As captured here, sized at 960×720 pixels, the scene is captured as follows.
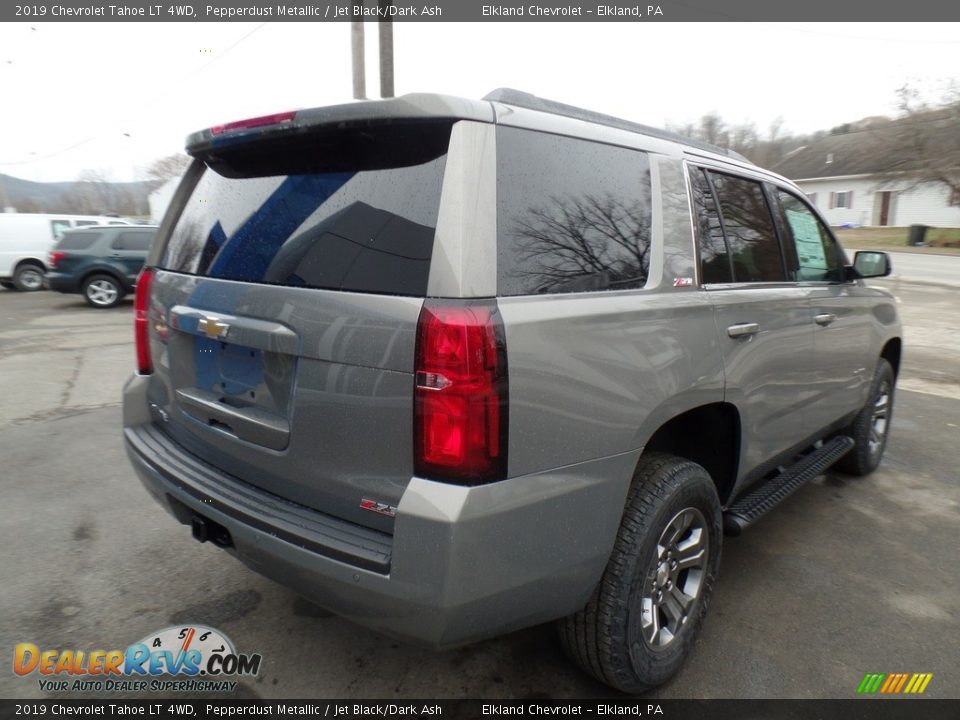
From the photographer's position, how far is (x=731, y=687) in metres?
2.37

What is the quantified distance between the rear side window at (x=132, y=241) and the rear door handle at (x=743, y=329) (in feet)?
45.6

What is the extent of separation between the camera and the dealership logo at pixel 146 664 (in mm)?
2355

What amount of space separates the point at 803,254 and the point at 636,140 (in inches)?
62.0

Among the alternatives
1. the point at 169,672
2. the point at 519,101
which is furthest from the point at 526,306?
the point at 169,672

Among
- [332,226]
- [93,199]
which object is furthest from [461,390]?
[93,199]

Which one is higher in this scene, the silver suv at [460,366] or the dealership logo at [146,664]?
the silver suv at [460,366]

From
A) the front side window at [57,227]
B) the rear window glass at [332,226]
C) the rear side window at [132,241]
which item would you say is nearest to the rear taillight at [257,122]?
the rear window glass at [332,226]

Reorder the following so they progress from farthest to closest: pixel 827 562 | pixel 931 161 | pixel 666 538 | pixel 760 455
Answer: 1. pixel 931 161
2. pixel 827 562
3. pixel 760 455
4. pixel 666 538

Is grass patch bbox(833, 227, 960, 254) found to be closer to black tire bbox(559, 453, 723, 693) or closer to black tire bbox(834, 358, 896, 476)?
black tire bbox(834, 358, 896, 476)

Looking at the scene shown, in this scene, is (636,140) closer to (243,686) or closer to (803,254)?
(803,254)

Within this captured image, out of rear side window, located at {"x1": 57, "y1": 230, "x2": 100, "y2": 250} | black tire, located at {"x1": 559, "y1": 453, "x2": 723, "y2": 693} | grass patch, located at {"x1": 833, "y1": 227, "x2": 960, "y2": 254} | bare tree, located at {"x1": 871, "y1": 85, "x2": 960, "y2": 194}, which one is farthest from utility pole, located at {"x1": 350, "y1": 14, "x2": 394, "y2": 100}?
bare tree, located at {"x1": 871, "y1": 85, "x2": 960, "y2": 194}

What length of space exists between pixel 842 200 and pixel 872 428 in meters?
54.0

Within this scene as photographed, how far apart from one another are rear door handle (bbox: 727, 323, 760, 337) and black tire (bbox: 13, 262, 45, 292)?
1879 cm

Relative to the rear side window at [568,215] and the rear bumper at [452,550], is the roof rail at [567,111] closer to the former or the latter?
the rear side window at [568,215]
